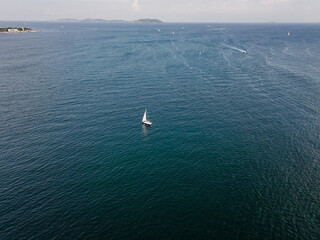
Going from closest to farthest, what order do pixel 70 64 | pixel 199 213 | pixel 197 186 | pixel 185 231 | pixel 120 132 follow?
1. pixel 185 231
2. pixel 199 213
3. pixel 197 186
4. pixel 120 132
5. pixel 70 64

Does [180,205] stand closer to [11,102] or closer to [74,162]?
[74,162]

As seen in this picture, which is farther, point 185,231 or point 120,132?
point 120,132

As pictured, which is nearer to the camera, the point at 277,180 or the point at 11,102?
the point at 277,180

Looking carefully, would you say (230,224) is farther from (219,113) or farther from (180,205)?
(219,113)

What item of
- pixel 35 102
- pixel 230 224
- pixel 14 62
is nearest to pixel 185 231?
pixel 230 224

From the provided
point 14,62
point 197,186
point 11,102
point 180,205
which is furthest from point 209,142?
point 14,62

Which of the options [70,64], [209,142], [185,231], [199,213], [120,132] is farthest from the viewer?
[70,64]
